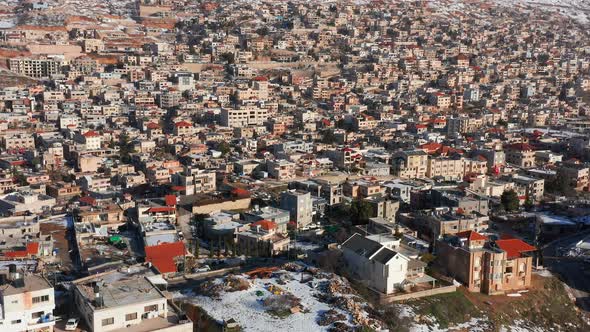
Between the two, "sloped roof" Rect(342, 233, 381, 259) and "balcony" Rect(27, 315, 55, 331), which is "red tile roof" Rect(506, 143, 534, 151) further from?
"balcony" Rect(27, 315, 55, 331)

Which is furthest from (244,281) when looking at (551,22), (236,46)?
(551,22)

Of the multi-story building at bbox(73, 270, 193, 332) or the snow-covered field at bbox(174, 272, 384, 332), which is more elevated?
the multi-story building at bbox(73, 270, 193, 332)

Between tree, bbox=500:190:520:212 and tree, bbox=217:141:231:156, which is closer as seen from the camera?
tree, bbox=500:190:520:212

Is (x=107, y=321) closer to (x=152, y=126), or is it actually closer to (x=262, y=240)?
(x=262, y=240)

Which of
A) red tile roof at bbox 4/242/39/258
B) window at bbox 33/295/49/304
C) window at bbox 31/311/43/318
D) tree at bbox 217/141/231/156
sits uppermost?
window at bbox 33/295/49/304

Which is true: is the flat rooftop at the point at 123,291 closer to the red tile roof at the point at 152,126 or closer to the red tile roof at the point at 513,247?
the red tile roof at the point at 513,247

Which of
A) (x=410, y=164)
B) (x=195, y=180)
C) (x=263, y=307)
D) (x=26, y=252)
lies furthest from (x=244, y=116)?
(x=263, y=307)

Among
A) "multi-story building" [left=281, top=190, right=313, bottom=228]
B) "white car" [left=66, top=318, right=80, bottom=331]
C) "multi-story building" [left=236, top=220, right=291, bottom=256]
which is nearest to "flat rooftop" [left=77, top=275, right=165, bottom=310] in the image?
"white car" [left=66, top=318, right=80, bottom=331]
